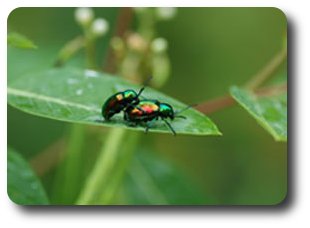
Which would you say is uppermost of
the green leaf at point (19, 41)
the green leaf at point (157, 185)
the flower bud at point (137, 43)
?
the green leaf at point (19, 41)

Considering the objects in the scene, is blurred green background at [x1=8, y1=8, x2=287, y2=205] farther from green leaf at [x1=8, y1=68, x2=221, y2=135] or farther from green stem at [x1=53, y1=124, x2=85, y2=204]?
green leaf at [x1=8, y1=68, x2=221, y2=135]

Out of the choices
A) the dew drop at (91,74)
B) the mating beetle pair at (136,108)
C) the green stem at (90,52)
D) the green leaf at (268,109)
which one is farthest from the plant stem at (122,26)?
the green leaf at (268,109)

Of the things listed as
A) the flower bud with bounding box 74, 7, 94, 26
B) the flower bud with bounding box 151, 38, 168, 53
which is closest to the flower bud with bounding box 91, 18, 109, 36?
A: the flower bud with bounding box 74, 7, 94, 26

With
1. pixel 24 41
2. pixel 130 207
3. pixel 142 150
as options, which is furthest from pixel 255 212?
pixel 24 41

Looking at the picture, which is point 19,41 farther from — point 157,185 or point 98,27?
point 157,185

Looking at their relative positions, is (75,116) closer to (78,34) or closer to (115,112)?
(115,112)

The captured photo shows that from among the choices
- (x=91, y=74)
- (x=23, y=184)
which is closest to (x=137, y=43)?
(x=91, y=74)

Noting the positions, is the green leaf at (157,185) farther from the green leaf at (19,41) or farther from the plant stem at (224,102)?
the green leaf at (19,41)
